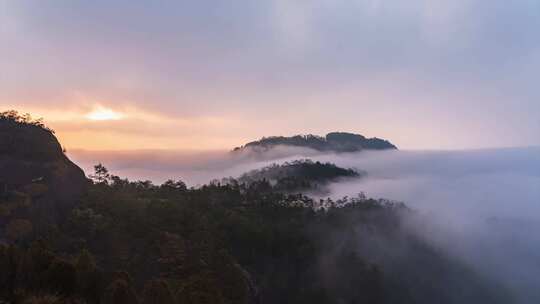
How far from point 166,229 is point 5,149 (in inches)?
715

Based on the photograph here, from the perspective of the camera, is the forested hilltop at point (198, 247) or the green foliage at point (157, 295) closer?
the forested hilltop at point (198, 247)

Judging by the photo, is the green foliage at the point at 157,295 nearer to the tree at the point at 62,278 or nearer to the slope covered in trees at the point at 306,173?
the tree at the point at 62,278

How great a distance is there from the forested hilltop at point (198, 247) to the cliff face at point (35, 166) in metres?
0.14

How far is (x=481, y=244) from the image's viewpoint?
176375 mm

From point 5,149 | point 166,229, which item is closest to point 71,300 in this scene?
point 5,149

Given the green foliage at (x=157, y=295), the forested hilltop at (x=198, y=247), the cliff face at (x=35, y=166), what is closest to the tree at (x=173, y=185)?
the forested hilltop at (x=198, y=247)

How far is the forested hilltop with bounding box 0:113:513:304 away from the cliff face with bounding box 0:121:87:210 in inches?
5.3

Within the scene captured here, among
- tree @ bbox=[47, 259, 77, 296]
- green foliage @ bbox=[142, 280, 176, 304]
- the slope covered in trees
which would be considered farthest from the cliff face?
the slope covered in trees

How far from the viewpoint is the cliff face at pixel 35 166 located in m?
48.2

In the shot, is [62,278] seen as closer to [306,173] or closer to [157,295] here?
[157,295]

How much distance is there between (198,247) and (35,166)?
58.9ft

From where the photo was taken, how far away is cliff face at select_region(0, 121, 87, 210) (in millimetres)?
48250

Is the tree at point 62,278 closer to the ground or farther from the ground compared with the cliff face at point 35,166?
closer to the ground

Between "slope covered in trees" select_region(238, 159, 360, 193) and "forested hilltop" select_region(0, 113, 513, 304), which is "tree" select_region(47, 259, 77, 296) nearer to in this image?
"forested hilltop" select_region(0, 113, 513, 304)
